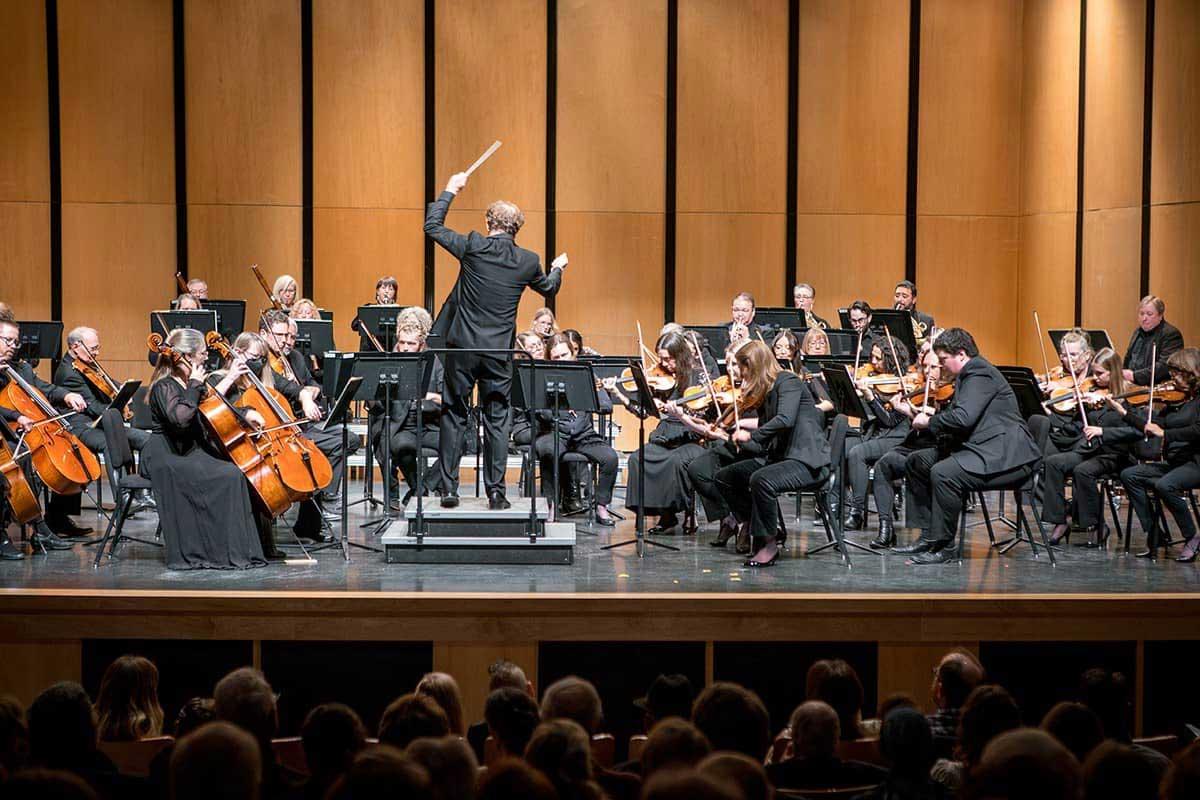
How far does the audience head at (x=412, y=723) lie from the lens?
123 inches

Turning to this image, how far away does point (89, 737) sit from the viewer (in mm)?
3016

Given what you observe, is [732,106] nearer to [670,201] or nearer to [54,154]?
[670,201]

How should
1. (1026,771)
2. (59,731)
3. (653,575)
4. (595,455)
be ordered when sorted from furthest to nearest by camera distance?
(595,455)
(653,575)
(59,731)
(1026,771)

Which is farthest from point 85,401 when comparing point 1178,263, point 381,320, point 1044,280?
point 1044,280

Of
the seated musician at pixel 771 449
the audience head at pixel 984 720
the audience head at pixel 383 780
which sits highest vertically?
the seated musician at pixel 771 449

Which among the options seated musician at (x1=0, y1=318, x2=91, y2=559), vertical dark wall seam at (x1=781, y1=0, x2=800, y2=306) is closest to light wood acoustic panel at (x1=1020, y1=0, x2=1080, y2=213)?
vertical dark wall seam at (x1=781, y1=0, x2=800, y2=306)

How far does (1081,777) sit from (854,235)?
9.88 meters

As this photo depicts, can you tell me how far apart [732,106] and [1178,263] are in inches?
160

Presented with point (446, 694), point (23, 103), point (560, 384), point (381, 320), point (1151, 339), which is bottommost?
point (446, 694)

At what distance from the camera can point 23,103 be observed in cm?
1131

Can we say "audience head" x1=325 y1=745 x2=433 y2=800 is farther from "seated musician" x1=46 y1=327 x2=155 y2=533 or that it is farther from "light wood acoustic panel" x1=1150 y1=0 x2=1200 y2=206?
"light wood acoustic panel" x1=1150 y1=0 x2=1200 y2=206

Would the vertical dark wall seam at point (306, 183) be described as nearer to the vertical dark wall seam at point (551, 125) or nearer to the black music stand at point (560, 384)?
the vertical dark wall seam at point (551, 125)

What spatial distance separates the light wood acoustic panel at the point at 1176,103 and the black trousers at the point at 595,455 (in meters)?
4.78

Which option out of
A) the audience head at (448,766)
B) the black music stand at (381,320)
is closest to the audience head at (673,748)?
the audience head at (448,766)
